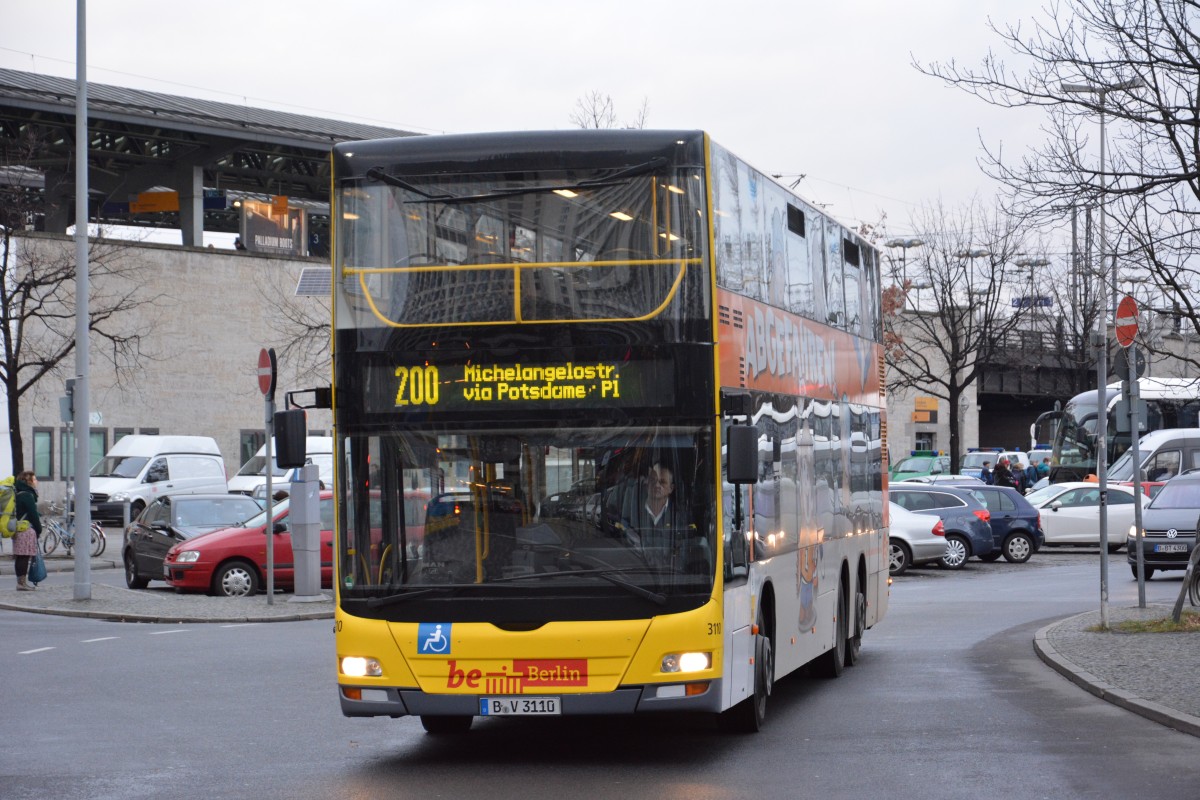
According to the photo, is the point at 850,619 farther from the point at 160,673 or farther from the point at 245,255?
the point at 245,255

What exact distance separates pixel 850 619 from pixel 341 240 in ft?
23.5

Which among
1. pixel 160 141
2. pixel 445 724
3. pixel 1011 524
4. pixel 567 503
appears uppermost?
pixel 160 141

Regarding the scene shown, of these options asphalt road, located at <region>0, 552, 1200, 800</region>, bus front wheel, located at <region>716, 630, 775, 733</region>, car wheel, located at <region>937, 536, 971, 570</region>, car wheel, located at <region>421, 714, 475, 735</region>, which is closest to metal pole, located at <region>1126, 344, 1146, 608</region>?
asphalt road, located at <region>0, 552, 1200, 800</region>

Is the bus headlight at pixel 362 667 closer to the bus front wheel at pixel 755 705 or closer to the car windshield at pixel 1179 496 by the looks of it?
the bus front wheel at pixel 755 705

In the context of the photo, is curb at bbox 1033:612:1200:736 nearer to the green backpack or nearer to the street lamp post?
the street lamp post

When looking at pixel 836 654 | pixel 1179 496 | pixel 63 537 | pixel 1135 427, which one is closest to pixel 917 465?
pixel 1179 496

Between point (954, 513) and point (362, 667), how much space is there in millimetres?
23376

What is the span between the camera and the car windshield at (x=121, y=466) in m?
43.5

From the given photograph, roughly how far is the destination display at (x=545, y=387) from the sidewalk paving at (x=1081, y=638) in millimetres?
4304

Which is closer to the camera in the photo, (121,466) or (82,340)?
(82,340)

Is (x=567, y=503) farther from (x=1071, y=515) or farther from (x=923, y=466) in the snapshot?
(x=923, y=466)

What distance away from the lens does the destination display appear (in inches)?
395

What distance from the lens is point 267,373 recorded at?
21.9 metres

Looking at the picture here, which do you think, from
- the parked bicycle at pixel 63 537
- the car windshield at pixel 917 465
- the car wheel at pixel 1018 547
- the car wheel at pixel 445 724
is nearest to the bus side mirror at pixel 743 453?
the car wheel at pixel 445 724
